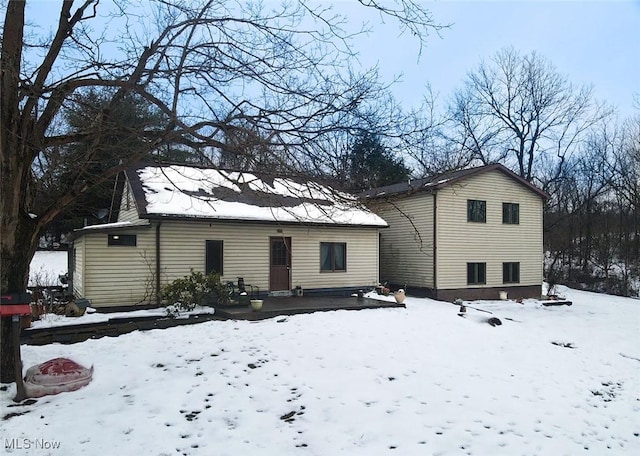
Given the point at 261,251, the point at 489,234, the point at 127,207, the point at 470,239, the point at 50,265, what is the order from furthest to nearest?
the point at 50,265, the point at 489,234, the point at 470,239, the point at 127,207, the point at 261,251

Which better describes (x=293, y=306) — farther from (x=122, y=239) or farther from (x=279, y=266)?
(x=122, y=239)

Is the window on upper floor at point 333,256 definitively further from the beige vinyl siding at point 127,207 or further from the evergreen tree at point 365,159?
the evergreen tree at point 365,159

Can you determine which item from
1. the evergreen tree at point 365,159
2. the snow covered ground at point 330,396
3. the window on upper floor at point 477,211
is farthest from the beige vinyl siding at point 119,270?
the window on upper floor at point 477,211

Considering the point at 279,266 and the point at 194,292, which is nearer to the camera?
the point at 194,292

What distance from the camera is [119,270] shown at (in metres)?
12.7

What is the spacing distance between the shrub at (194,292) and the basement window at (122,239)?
176 cm

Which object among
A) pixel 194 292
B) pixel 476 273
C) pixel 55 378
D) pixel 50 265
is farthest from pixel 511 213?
pixel 50 265

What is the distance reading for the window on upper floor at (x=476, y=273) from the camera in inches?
795

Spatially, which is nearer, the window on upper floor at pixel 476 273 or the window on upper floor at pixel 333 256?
the window on upper floor at pixel 333 256

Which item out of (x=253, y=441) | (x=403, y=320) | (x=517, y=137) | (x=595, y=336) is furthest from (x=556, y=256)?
(x=253, y=441)

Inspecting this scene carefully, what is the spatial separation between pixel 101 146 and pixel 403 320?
890cm

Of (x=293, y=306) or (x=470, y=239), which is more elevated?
(x=470, y=239)

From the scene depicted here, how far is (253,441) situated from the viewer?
5152mm

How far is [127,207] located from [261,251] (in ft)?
16.0
